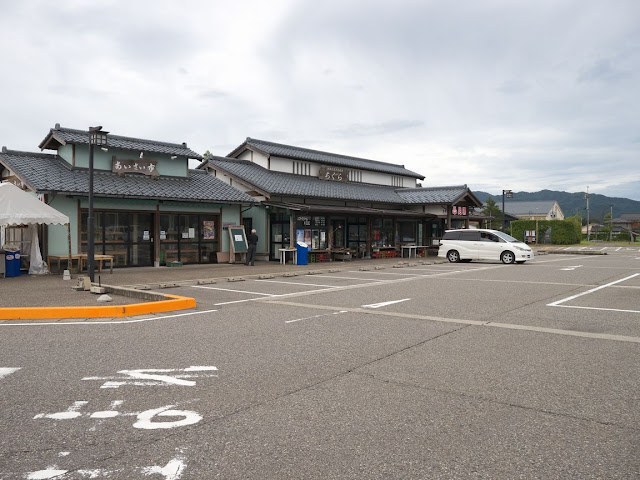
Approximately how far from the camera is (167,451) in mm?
3277

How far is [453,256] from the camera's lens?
24781mm

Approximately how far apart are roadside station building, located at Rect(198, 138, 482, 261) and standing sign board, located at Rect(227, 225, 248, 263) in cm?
180

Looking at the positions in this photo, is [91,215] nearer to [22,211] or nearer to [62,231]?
[22,211]

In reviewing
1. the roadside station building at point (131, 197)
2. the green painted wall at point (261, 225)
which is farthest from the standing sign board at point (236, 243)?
the green painted wall at point (261, 225)

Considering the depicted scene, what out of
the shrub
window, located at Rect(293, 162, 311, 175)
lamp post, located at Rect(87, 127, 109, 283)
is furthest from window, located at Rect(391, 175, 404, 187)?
lamp post, located at Rect(87, 127, 109, 283)

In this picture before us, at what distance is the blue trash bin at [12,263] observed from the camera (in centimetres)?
1563

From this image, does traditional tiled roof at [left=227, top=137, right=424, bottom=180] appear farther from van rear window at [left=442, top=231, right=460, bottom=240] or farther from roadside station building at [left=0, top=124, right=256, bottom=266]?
van rear window at [left=442, top=231, right=460, bottom=240]

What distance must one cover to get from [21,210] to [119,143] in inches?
243

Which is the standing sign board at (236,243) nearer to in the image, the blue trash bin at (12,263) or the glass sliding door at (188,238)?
the glass sliding door at (188,238)

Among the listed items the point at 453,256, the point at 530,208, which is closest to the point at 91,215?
the point at 453,256

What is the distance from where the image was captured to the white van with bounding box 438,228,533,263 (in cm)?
2314

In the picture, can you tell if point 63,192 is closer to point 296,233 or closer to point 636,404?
point 296,233

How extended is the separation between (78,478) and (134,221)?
17.4 metres

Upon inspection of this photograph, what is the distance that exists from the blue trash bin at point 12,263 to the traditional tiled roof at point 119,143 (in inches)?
183
